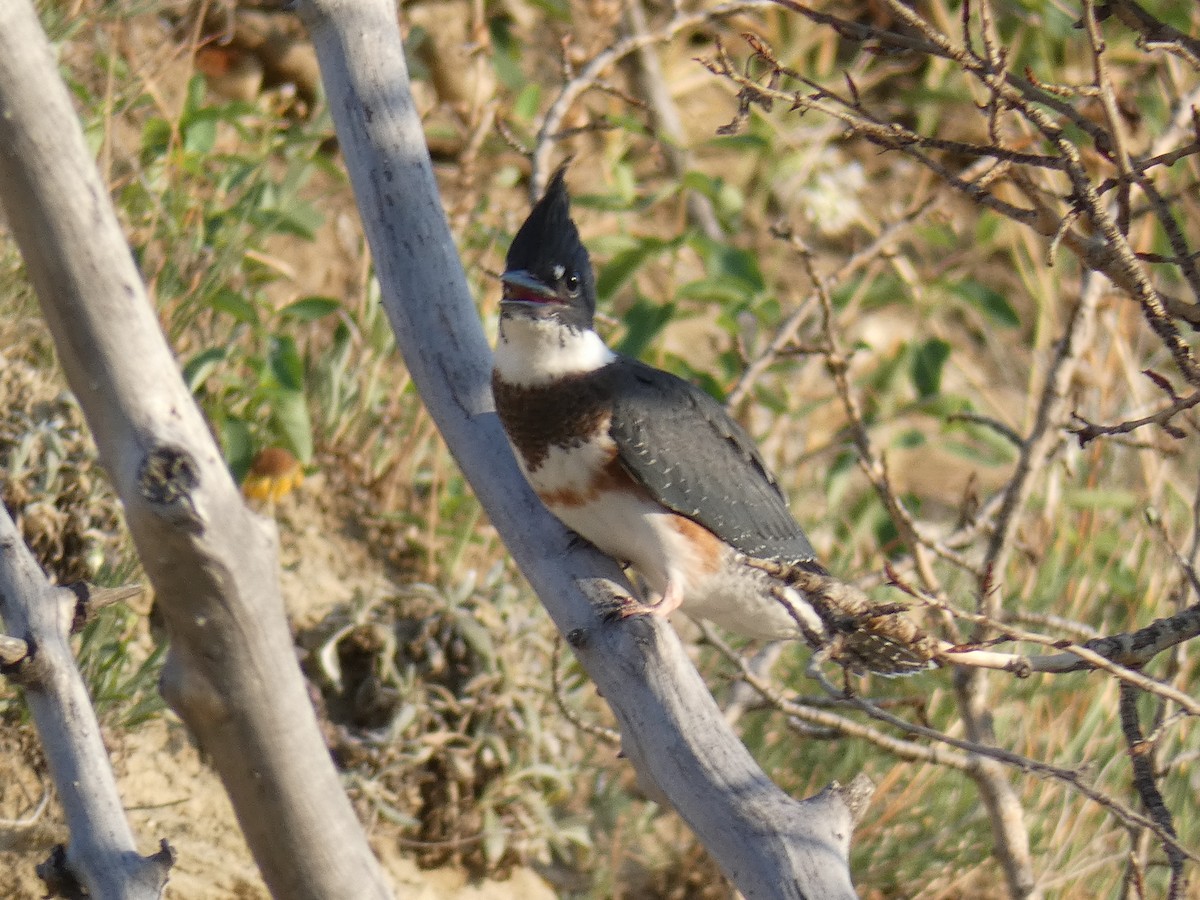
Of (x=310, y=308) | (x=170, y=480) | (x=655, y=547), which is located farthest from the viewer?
(x=310, y=308)

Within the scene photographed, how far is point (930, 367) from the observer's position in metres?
4.37

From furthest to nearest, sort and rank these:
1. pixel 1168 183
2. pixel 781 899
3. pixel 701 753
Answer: pixel 1168 183 → pixel 701 753 → pixel 781 899

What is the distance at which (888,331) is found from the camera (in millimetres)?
5738

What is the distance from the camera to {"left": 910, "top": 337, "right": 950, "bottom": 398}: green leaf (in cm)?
435

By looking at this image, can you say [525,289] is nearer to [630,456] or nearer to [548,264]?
[548,264]

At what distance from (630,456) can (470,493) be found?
1339mm

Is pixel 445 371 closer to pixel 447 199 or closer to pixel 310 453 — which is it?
pixel 310 453

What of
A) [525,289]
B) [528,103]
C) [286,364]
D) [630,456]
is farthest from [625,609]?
[528,103]

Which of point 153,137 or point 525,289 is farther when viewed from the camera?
point 153,137

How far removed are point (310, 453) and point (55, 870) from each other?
66.2 inches

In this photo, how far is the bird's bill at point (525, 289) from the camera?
2.51 metres

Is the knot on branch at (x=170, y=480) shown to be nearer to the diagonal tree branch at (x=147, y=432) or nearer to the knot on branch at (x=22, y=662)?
the diagonal tree branch at (x=147, y=432)

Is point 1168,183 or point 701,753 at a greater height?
point 1168,183

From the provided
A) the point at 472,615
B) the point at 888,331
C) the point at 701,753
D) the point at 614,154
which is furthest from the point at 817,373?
the point at 701,753
